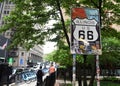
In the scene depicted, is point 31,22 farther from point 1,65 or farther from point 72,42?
point 72,42

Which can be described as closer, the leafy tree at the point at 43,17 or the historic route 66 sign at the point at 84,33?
the historic route 66 sign at the point at 84,33

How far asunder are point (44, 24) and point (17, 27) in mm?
1592

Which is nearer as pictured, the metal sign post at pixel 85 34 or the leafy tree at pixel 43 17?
the metal sign post at pixel 85 34

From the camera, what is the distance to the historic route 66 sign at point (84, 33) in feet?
29.0

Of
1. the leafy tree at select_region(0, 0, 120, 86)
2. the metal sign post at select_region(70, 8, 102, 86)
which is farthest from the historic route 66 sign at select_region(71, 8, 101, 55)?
the leafy tree at select_region(0, 0, 120, 86)

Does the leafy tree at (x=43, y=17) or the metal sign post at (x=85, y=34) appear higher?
the leafy tree at (x=43, y=17)

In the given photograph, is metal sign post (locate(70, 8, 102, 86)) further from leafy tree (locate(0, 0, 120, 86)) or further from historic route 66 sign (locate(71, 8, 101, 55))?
leafy tree (locate(0, 0, 120, 86))

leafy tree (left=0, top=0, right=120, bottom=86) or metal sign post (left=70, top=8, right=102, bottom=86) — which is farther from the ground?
leafy tree (left=0, top=0, right=120, bottom=86)

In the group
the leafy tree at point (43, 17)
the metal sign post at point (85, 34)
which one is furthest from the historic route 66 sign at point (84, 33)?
the leafy tree at point (43, 17)

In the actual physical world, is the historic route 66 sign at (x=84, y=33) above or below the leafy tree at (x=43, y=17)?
below

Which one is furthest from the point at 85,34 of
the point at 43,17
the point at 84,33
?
the point at 43,17

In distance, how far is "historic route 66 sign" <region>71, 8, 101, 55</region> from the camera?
8.84 metres

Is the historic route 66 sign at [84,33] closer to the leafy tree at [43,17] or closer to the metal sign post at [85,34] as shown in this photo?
the metal sign post at [85,34]

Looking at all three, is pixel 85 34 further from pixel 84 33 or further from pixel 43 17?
pixel 43 17
